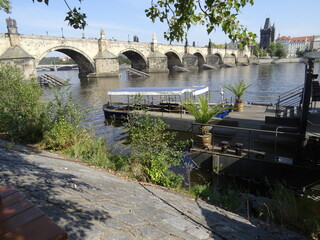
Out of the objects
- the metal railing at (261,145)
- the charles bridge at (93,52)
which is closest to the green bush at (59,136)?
the metal railing at (261,145)

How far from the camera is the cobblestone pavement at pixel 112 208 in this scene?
9.02 feet

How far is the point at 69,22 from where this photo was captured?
3168 millimetres

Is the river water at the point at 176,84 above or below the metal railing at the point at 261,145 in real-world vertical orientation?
above

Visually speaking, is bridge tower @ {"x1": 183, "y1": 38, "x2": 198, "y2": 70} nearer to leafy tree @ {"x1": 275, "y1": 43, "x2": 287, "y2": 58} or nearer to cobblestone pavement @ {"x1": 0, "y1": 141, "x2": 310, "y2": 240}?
cobblestone pavement @ {"x1": 0, "y1": 141, "x2": 310, "y2": 240}

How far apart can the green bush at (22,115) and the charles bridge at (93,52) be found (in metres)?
34.9

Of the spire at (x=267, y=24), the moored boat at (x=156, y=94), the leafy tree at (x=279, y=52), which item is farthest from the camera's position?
the spire at (x=267, y=24)

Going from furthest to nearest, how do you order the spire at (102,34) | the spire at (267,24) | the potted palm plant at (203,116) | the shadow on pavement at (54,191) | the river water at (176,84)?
the spire at (267,24), the spire at (102,34), the river water at (176,84), the potted palm plant at (203,116), the shadow on pavement at (54,191)

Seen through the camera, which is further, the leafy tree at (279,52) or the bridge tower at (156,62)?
the leafy tree at (279,52)

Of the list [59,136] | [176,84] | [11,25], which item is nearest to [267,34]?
[176,84]

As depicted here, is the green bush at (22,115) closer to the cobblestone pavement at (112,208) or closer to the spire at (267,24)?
the cobblestone pavement at (112,208)

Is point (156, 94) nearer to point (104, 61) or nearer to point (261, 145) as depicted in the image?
point (261, 145)

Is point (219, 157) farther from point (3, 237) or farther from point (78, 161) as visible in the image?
point (3, 237)

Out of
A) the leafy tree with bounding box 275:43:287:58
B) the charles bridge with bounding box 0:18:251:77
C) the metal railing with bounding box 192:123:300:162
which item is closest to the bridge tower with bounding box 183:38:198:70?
the charles bridge with bounding box 0:18:251:77

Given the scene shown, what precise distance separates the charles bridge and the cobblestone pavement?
39478mm
